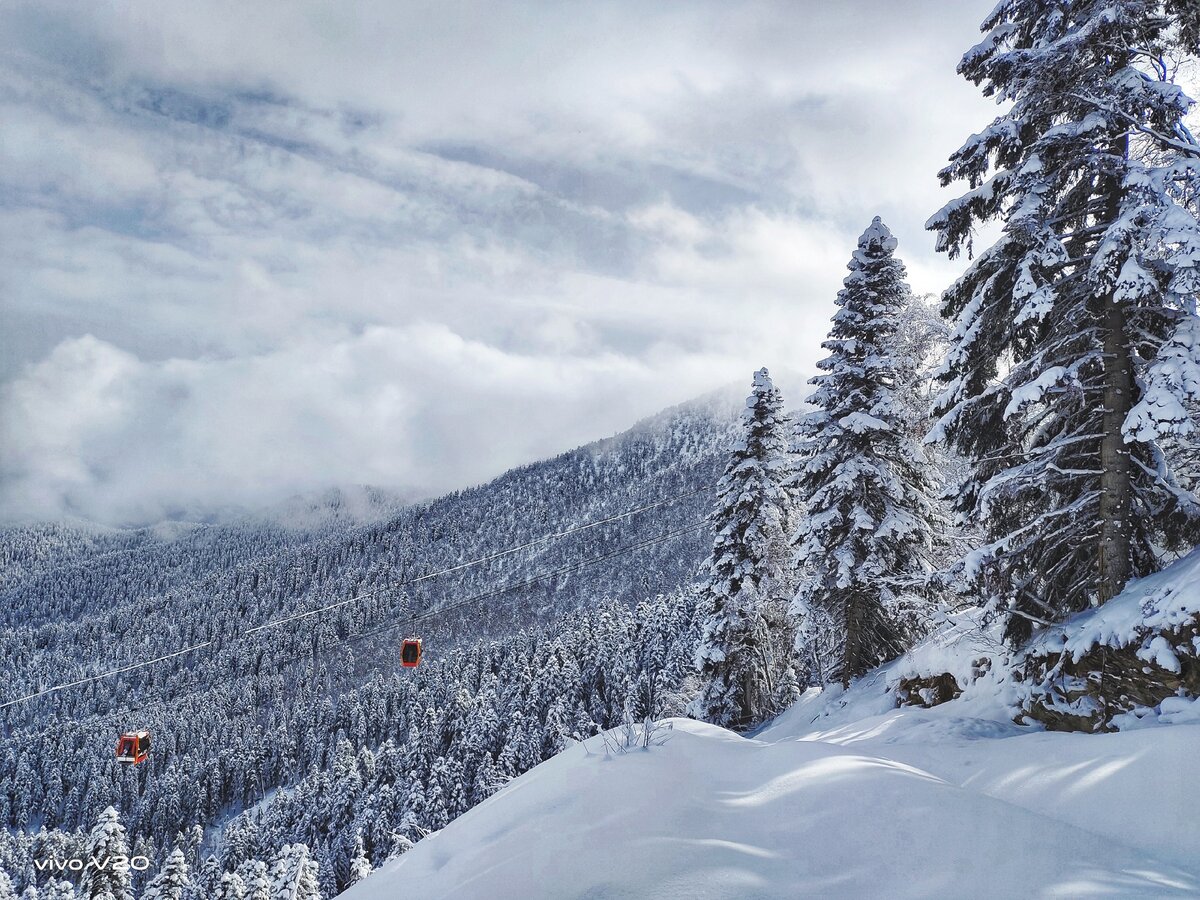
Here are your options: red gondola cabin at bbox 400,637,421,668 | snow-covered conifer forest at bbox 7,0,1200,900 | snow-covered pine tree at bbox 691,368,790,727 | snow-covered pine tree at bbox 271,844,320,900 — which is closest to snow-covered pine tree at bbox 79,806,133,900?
snow-covered pine tree at bbox 271,844,320,900

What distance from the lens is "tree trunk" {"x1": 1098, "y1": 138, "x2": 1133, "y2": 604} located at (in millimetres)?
8250

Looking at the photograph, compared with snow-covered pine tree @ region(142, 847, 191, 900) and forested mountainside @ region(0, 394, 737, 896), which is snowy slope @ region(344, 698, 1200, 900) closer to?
forested mountainside @ region(0, 394, 737, 896)

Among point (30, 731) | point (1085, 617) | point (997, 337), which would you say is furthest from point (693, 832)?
point (30, 731)

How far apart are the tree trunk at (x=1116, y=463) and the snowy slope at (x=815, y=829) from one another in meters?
2.64

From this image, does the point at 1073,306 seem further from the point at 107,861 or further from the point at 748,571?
the point at 107,861

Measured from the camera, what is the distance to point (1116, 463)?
827 centimetres

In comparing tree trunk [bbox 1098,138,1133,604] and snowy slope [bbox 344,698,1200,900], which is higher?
tree trunk [bbox 1098,138,1133,604]

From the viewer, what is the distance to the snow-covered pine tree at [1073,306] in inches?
298

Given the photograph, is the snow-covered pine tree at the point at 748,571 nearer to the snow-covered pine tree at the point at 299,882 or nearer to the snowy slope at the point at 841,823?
the snowy slope at the point at 841,823

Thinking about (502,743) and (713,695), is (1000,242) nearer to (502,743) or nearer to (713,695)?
(713,695)

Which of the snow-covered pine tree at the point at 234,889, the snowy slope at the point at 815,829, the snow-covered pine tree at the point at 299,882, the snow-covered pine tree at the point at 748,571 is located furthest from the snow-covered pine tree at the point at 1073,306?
the snow-covered pine tree at the point at 234,889

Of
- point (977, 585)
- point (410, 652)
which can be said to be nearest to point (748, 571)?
point (977, 585)

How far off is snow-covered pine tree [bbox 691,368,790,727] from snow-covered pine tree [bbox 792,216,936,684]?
244cm

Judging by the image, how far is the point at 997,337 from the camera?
9.39 metres
